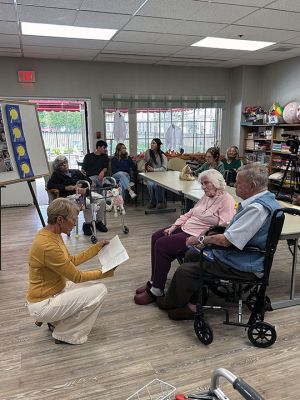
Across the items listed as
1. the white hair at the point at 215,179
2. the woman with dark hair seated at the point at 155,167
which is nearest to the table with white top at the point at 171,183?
the woman with dark hair seated at the point at 155,167

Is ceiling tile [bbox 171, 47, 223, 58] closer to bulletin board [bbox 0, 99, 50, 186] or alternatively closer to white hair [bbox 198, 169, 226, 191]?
bulletin board [bbox 0, 99, 50, 186]

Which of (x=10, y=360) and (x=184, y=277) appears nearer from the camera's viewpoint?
(x=10, y=360)

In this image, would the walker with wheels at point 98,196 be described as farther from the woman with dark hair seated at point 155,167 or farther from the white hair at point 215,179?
the white hair at point 215,179

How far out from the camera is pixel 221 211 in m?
2.50

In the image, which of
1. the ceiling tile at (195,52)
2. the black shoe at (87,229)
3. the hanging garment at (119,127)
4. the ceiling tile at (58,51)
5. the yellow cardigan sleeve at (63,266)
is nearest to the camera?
the yellow cardigan sleeve at (63,266)

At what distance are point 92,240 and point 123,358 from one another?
214cm

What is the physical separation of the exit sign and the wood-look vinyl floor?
4145 mm

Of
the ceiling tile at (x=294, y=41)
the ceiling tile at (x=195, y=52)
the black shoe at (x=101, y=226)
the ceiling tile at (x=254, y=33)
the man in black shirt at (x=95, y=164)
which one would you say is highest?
the ceiling tile at (x=195, y=52)

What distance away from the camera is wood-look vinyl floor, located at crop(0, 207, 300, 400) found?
1736mm

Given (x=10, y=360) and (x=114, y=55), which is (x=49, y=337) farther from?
(x=114, y=55)

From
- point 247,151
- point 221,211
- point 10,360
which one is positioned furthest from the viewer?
point 247,151

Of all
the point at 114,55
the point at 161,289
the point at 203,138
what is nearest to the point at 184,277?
the point at 161,289

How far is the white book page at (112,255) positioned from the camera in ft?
6.45

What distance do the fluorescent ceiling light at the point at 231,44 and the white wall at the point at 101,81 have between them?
1671 mm
